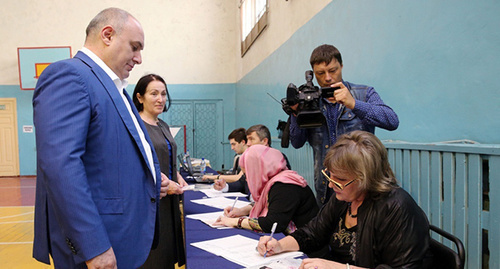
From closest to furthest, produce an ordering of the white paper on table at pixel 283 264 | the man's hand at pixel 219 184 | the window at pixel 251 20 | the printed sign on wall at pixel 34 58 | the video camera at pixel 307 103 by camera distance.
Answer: the white paper on table at pixel 283 264, the video camera at pixel 307 103, the man's hand at pixel 219 184, the window at pixel 251 20, the printed sign on wall at pixel 34 58

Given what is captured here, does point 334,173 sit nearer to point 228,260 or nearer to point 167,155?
point 228,260

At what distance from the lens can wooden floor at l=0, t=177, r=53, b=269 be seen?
3.30 meters

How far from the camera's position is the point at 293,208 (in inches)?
70.6

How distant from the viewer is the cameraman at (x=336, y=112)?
1.53 m

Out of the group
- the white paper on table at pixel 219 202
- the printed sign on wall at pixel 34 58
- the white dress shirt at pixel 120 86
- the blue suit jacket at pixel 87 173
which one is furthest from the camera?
the printed sign on wall at pixel 34 58

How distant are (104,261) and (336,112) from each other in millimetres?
1271

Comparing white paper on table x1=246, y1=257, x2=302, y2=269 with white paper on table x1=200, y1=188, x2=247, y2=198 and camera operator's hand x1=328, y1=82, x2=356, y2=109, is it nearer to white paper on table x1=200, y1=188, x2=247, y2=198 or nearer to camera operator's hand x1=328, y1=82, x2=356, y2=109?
camera operator's hand x1=328, y1=82, x2=356, y2=109

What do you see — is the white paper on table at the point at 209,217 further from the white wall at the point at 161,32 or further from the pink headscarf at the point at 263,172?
the white wall at the point at 161,32

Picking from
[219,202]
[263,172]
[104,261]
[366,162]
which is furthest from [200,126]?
[104,261]

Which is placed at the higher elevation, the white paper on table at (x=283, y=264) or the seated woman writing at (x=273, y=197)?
the seated woman writing at (x=273, y=197)

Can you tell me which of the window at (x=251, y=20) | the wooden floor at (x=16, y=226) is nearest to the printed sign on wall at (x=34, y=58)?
the wooden floor at (x=16, y=226)

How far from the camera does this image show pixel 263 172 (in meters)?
1.96

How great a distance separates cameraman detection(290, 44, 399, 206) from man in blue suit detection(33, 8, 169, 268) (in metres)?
0.88

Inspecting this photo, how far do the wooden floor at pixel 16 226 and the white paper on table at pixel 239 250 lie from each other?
2.41m
